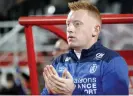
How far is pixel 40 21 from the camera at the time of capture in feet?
7.37

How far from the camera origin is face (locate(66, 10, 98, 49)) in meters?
1.83

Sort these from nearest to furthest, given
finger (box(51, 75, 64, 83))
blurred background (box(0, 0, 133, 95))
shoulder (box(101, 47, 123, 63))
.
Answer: finger (box(51, 75, 64, 83)), shoulder (box(101, 47, 123, 63)), blurred background (box(0, 0, 133, 95))

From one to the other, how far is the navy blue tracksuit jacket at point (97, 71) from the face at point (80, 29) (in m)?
0.04

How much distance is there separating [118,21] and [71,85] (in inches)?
22.9

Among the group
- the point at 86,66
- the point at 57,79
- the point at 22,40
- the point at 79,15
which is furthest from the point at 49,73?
the point at 22,40

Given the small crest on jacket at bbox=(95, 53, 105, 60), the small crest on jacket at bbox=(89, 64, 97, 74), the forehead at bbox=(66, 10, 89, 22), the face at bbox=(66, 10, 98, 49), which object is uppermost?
the forehead at bbox=(66, 10, 89, 22)

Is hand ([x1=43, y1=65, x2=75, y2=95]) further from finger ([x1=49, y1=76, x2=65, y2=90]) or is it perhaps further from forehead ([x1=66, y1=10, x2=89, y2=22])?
forehead ([x1=66, y1=10, x2=89, y2=22])

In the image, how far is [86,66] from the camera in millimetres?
1827

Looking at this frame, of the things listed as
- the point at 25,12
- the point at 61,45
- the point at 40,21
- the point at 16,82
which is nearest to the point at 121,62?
the point at 40,21

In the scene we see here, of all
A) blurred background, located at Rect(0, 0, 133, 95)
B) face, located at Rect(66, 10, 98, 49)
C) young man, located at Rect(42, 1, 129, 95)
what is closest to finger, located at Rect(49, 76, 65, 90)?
young man, located at Rect(42, 1, 129, 95)

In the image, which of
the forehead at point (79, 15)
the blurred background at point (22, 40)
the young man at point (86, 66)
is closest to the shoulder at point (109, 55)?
the young man at point (86, 66)

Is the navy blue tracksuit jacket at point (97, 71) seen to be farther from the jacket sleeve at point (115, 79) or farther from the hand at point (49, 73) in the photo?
the hand at point (49, 73)

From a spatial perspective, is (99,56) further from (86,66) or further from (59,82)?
(59,82)

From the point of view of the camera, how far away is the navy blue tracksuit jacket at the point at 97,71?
5.59 ft
